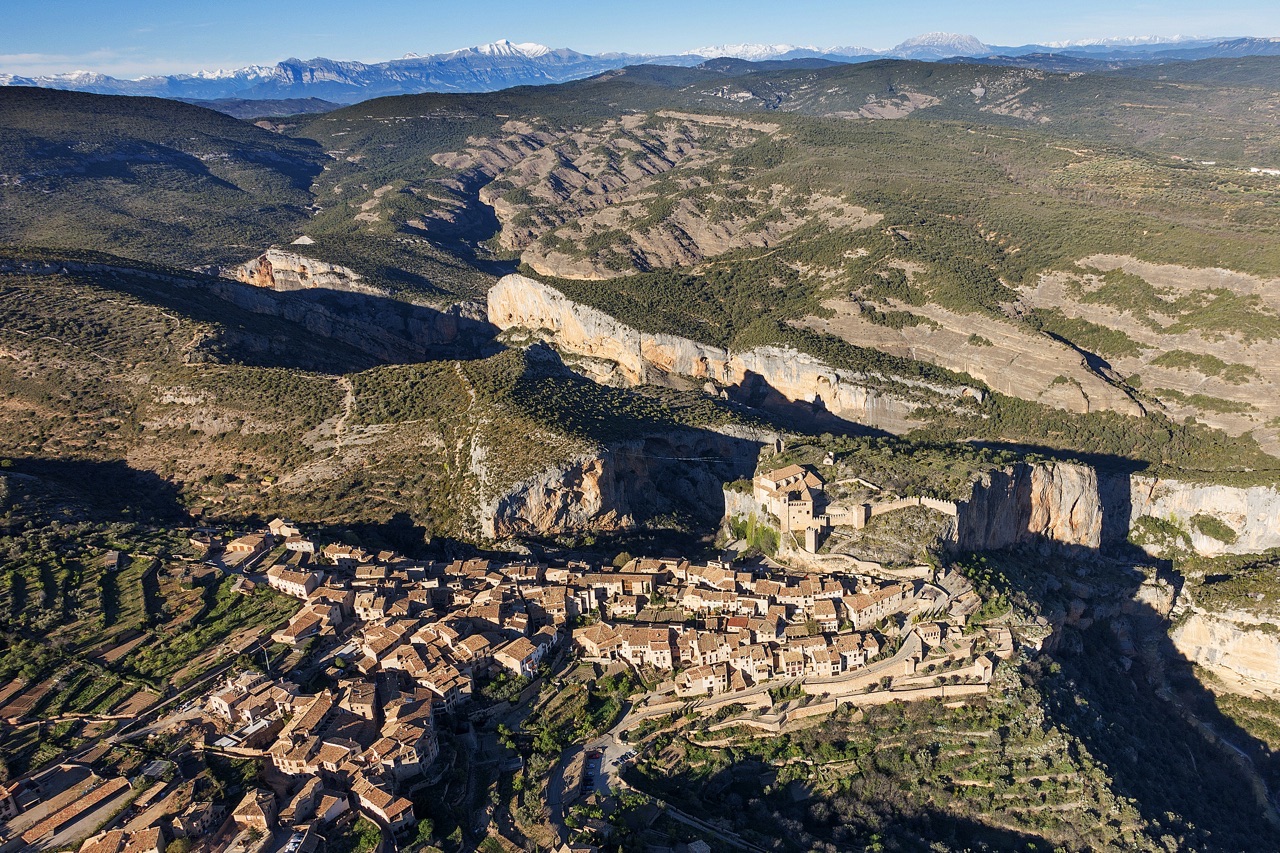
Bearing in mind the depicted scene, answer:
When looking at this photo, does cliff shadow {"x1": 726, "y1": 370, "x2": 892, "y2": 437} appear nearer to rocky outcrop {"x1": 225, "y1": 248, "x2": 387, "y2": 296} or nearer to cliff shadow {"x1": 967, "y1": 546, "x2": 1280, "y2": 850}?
cliff shadow {"x1": 967, "y1": 546, "x2": 1280, "y2": 850}

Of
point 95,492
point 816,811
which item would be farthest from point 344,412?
point 816,811

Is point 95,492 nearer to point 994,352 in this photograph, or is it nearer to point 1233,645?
point 1233,645

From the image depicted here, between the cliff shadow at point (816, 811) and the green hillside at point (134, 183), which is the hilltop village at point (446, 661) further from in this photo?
the green hillside at point (134, 183)

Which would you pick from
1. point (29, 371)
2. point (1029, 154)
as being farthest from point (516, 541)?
point (1029, 154)

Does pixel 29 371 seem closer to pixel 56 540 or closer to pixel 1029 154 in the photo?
pixel 56 540

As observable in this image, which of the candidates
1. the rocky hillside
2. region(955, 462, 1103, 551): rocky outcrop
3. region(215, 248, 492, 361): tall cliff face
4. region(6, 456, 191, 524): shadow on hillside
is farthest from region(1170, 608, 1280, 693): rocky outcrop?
region(215, 248, 492, 361): tall cliff face

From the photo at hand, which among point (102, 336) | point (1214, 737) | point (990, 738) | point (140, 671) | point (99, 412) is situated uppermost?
point (102, 336)

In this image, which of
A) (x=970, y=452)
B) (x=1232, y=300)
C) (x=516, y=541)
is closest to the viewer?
(x=516, y=541)
